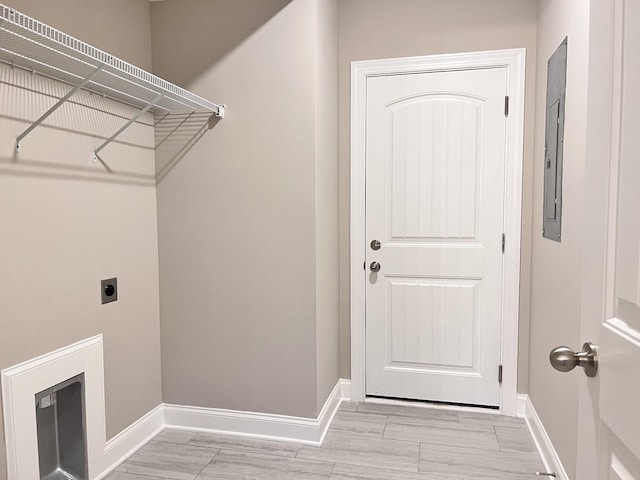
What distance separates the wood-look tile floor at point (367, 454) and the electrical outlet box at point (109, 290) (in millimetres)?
828

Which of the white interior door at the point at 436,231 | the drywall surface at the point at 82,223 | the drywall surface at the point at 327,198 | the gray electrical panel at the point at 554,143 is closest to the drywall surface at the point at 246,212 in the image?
the drywall surface at the point at 327,198

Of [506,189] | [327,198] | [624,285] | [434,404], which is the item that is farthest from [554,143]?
[434,404]

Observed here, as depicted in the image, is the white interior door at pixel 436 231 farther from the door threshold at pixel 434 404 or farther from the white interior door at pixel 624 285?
the white interior door at pixel 624 285

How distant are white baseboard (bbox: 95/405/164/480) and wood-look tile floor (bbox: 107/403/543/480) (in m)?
0.04

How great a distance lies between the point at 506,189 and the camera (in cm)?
259

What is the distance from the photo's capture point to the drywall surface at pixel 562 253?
171 cm

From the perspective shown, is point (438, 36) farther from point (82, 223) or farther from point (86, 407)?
point (86, 407)

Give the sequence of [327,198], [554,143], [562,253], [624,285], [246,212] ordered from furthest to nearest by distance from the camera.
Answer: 1. [327,198]
2. [246,212]
3. [554,143]
4. [562,253]
5. [624,285]

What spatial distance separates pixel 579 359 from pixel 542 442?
169cm

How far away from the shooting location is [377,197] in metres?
2.78

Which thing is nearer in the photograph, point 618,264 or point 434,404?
point 618,264

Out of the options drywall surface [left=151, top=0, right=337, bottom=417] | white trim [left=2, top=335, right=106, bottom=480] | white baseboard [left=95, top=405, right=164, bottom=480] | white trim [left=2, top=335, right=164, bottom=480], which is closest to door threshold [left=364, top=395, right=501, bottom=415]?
drywall surface [left=151, top=0, right=337, bottom=417]

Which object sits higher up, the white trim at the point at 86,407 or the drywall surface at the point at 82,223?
the drywall surface at the point at 82,223

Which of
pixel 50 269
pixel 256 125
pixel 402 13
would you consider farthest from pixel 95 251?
pixel 402 13
